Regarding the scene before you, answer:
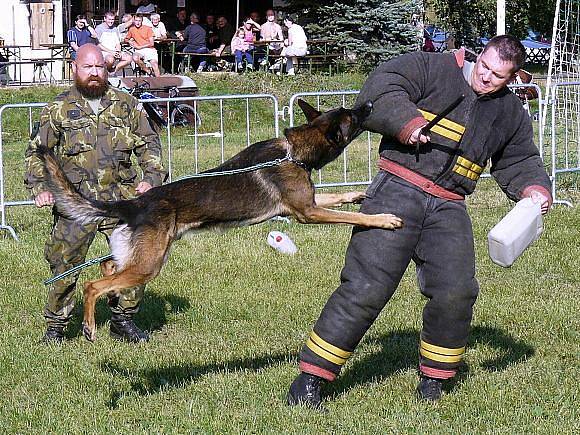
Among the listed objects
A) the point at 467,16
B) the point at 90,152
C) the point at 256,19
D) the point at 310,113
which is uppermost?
the point at 467,16

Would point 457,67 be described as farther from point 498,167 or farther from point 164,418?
point 164,418

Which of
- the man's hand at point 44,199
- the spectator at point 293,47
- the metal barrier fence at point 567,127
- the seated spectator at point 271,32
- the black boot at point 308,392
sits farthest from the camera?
the seated spectator at point 271,32

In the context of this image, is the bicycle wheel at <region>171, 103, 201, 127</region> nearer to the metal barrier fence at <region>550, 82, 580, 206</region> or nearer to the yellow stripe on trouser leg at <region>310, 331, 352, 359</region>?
the metal barrier fence at <region>550, 82, 580, 206</region>

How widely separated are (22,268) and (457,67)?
547 cm

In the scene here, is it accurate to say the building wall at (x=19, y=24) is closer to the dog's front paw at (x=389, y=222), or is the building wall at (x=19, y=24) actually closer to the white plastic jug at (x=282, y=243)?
the white plastic jug at (x=282, y=243)

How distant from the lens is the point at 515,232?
491cm

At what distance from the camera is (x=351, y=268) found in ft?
16.8

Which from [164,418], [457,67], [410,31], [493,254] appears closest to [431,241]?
[493,254]

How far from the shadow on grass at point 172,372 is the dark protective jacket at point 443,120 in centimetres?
182

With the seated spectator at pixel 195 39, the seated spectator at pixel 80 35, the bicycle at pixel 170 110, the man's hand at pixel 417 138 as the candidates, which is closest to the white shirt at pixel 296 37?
the seated spectator at pixel 195 39

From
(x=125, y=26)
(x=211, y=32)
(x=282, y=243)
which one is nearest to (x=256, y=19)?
(x=211, y=32)

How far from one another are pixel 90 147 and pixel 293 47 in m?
18.2

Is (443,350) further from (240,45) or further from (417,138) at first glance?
(240,45)

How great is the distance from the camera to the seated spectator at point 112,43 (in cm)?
2120
